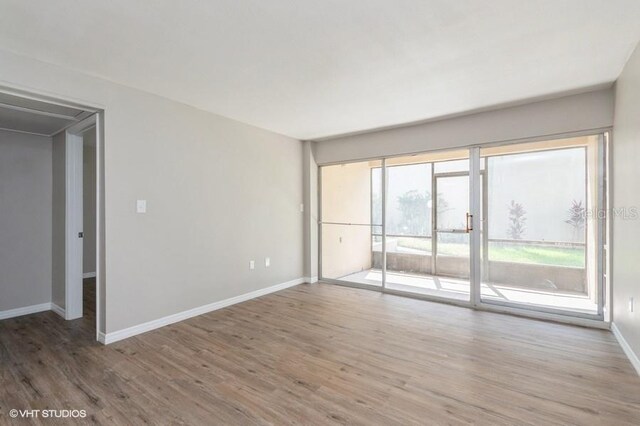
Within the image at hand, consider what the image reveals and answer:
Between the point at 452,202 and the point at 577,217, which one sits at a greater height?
the point at 452,202

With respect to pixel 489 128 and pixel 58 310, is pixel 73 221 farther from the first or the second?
pixel 489 128

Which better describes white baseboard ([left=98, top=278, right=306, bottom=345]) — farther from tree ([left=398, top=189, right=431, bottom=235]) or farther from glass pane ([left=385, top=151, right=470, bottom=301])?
tree ([left=398, top=189, right=431, bottom=235])

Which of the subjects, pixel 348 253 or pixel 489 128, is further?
pixel 348 253

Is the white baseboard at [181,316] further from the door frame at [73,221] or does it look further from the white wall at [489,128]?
the white wall at [489,128]

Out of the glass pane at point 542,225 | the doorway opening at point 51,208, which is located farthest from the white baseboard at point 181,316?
the glass pane at point 542,225

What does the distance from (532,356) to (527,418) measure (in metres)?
0.99

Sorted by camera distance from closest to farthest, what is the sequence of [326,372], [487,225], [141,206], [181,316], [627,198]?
[326,372], [627,198], [141,206], [181,316], [487,225]

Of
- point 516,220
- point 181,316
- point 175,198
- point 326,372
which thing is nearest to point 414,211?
point 516,220

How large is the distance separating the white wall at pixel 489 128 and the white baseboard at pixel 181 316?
2408 millimetres

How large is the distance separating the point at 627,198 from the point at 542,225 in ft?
3.41

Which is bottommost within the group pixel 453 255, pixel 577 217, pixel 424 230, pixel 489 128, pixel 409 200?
pixel 453 255

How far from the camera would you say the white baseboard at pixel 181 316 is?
3045 mm

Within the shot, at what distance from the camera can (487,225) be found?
4039 millimetres

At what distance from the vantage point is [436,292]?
4543 mm
